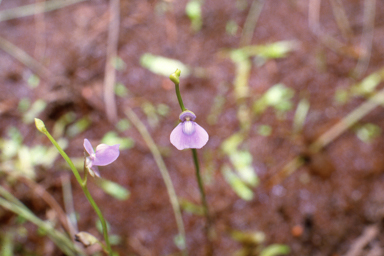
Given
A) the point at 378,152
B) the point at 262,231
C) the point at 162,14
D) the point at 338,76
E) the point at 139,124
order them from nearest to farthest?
the point at 262,231
the point at 378,152
the point at 139,124
the point at 338,76
the point at 162,14

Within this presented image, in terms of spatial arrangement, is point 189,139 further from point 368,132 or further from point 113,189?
point 368,132

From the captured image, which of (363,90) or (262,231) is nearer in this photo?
(262,231)

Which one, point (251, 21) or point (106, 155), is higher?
point (251, 21)

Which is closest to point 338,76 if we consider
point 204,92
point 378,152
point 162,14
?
point 378,152

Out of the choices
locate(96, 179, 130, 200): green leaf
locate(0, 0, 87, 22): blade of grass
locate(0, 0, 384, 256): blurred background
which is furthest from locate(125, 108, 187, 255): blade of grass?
locate(0, 0, 87, 22): blade of grass

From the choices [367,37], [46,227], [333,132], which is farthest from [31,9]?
[367,37]

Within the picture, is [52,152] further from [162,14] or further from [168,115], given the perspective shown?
[162,14]

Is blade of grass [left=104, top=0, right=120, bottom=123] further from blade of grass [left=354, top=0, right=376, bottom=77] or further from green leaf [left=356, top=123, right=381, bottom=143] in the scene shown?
blade of grass [left=354, top=0, right=376, bottom=77]
